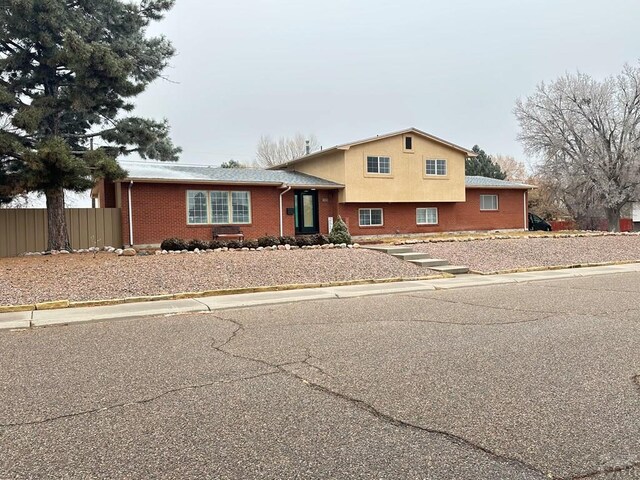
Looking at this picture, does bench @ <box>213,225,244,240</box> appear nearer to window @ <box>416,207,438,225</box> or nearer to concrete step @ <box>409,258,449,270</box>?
concrete step @ <box>409,258,449,270</box>

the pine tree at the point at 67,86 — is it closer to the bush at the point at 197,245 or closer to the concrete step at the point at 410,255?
the bush at the point at 197,245

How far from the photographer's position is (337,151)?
24.5 meters

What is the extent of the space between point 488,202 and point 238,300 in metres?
22.1

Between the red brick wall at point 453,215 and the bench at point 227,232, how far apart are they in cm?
529

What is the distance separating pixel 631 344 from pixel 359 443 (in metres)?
4.49

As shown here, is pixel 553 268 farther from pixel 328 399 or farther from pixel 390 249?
pixel 328 399

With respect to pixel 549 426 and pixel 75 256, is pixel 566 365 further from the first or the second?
pixel 75 256

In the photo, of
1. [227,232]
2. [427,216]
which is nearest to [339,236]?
[227,232]

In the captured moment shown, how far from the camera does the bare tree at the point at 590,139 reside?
3184cm

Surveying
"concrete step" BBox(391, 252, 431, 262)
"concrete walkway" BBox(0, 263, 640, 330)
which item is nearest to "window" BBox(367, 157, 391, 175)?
"concrete step" BBox(391, 252, 431, 262)

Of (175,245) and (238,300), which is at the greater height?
(175,245)

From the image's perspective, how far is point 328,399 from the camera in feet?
15.1

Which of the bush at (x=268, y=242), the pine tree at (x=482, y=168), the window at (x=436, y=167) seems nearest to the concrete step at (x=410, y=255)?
the bush at (x=268, y=242)

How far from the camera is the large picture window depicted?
21.7 m
